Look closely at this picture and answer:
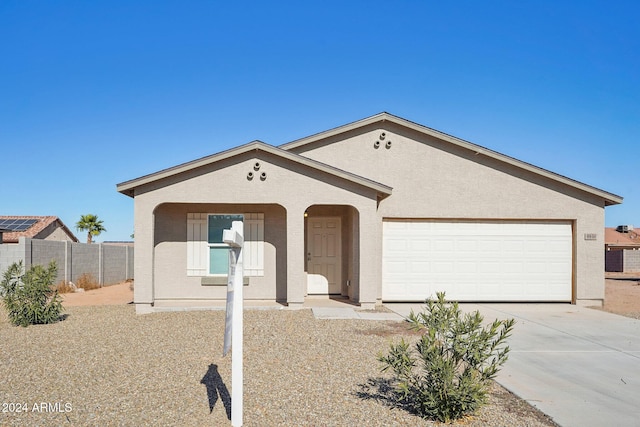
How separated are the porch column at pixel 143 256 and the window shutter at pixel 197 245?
1.34 meters

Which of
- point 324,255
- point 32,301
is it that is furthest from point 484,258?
point 32,301

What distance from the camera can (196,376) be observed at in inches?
264

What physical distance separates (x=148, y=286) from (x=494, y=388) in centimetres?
860

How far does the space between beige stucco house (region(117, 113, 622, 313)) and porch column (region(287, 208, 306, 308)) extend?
91 cm

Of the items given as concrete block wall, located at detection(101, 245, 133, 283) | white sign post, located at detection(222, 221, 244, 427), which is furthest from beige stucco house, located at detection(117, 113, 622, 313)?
concrete block wall, located at detection(101, 245, 133, 283)

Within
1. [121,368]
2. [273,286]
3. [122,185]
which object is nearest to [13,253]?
[122,185]

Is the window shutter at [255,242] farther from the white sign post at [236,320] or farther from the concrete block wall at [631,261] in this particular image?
the concrete block wall at [631,261]

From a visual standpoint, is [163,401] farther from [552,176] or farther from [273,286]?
[552,176]

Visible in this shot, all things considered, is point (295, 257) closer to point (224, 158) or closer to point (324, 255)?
point (324, 255)

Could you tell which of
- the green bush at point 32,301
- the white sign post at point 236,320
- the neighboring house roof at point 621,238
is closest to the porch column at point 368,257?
the green bush at point 32,301

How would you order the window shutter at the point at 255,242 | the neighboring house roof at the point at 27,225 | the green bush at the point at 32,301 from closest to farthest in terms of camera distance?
the green bush at the point at 32,301 → the window shutter at the point at 255,242 → the neighboring house roof at the point at 27,225

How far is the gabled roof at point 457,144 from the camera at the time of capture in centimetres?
1402

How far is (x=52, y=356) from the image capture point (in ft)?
25.9

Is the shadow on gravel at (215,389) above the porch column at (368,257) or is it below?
below
